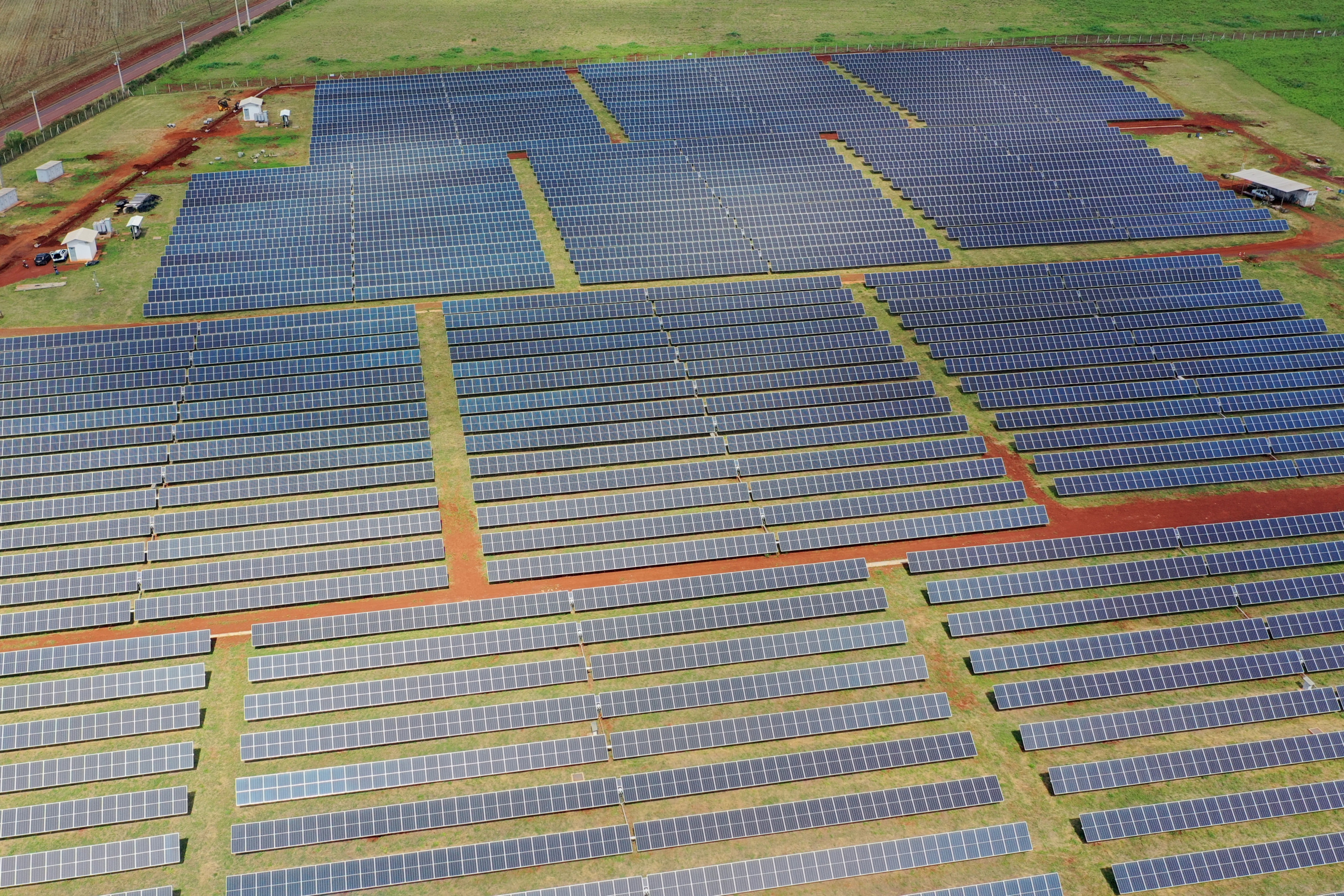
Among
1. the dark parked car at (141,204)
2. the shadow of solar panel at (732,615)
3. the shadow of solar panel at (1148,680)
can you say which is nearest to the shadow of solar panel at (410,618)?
the shadow of solar panel at (732,615)

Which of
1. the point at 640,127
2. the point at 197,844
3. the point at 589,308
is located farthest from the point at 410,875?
the point at 640,127

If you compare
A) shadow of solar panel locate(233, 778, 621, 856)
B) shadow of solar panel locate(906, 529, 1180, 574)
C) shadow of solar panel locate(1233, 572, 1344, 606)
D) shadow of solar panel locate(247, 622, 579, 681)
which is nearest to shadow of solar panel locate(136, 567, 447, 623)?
shadow of solar panel locate(247, 622, 579, 681)

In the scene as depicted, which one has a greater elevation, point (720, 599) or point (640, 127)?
point (640, 127)

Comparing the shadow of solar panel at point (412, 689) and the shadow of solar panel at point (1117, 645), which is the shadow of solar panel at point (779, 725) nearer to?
the shadow of solar panel at point (1117, 645)

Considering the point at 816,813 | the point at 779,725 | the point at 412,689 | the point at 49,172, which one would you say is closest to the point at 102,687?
the point at 412,689

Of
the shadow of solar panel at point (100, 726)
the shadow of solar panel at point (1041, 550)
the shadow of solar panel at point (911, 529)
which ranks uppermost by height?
the shadow of solar panel at point (911, 529)

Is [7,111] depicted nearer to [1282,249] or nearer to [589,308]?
[589,308]
